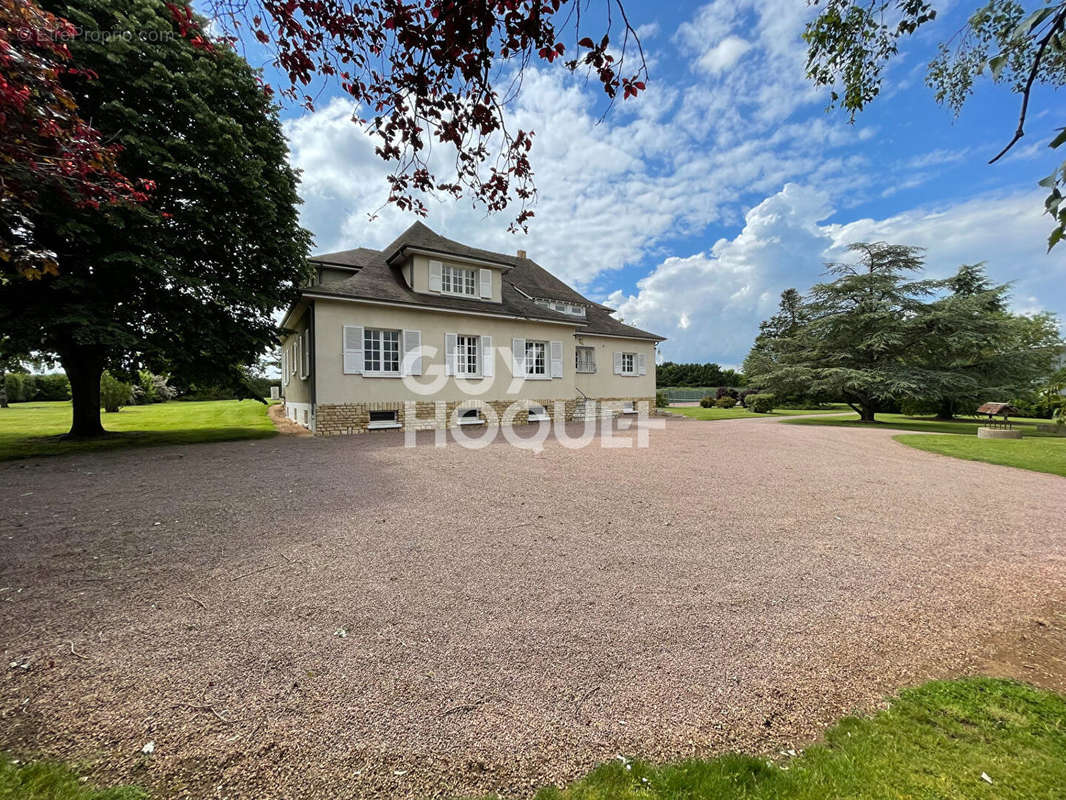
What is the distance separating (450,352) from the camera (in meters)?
15.2

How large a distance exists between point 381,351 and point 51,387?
3581 centimetres

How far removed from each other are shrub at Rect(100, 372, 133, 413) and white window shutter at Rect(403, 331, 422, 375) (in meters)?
16.9

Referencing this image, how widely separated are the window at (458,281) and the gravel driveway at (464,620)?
35.2ft

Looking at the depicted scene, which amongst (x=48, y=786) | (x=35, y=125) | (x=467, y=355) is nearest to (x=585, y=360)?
(x=467, y=355)

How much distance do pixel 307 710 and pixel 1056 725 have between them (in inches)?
150

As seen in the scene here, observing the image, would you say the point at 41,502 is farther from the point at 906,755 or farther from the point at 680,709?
the point at 906,755

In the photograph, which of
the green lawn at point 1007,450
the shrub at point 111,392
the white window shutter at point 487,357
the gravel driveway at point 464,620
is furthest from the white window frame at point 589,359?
the shrub at point 111,392

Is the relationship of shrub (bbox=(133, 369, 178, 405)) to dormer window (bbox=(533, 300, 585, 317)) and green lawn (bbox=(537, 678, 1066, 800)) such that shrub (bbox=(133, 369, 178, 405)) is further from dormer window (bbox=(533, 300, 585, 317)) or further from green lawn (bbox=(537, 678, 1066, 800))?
green lawn (bbox=(537, 678, 1066, 800))

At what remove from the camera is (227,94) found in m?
11.0

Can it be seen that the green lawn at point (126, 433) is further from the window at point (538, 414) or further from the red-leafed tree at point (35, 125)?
the window at point (538, 414)

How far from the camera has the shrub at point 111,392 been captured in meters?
21.1

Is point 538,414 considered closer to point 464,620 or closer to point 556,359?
A: point 556,359

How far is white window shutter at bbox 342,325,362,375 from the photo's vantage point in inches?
516

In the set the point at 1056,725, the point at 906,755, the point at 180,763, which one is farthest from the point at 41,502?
the point at 1056,725
